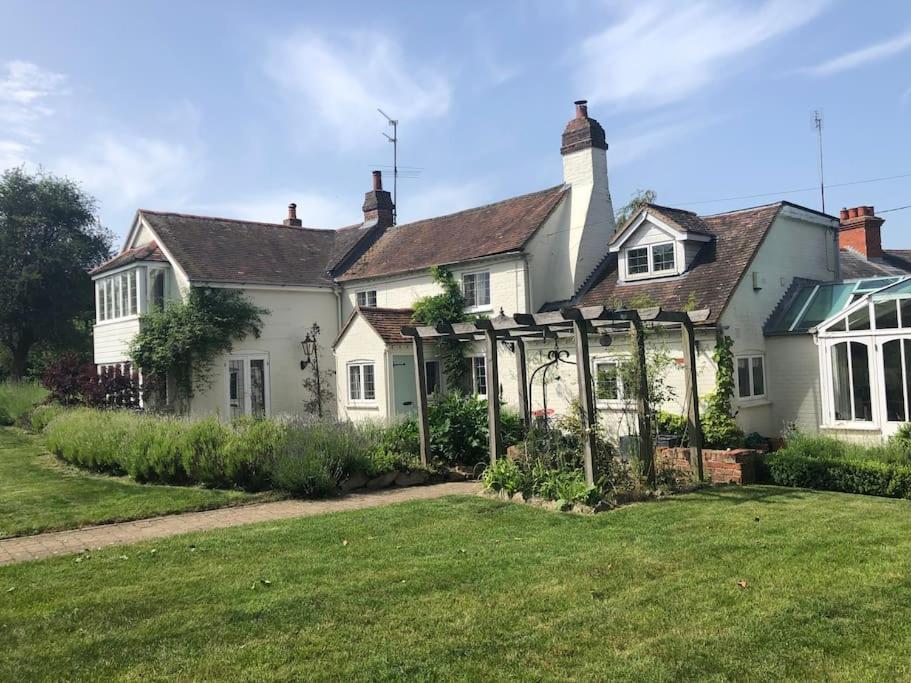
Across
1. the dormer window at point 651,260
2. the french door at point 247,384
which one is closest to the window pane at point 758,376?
the dormer window at point 651,260

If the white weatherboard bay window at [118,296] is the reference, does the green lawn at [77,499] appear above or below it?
below

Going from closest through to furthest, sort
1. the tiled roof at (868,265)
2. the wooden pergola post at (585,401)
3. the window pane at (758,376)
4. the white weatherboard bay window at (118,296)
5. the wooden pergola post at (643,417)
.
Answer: the wooden pergola post at (585,401), the wooden pergola post at (643,417), the window pane at (758,376), the white weatherboard bay window at (118,296), the tiled roof at (868,265)

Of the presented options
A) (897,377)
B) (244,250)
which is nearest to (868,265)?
(897,377)

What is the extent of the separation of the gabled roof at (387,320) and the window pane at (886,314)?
1194cm

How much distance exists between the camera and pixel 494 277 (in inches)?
856

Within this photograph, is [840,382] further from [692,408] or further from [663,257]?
[663,257]

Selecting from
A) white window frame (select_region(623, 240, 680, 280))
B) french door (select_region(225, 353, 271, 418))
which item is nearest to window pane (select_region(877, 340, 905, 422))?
white window frame (select_region(623, 240, 680, 280))

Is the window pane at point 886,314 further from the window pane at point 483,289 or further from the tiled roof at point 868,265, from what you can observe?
the window pane at point 483,289

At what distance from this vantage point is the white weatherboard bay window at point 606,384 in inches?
623

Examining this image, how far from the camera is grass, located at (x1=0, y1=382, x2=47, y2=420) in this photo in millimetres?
27047

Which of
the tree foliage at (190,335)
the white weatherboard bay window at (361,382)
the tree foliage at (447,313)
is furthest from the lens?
the tree foliage at (190,335)

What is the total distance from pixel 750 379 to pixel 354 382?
11522 mm

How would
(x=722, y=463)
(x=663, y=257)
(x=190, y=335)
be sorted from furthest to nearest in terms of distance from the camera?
(x=190, y=335) → (x=663, y=257) → (x=722, y=463)

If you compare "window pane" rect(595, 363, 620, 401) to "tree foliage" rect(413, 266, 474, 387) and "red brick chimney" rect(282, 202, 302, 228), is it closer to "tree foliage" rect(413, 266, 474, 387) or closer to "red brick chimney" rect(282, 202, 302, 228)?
"tree foliage" rect(413, 266, 474, 387)
